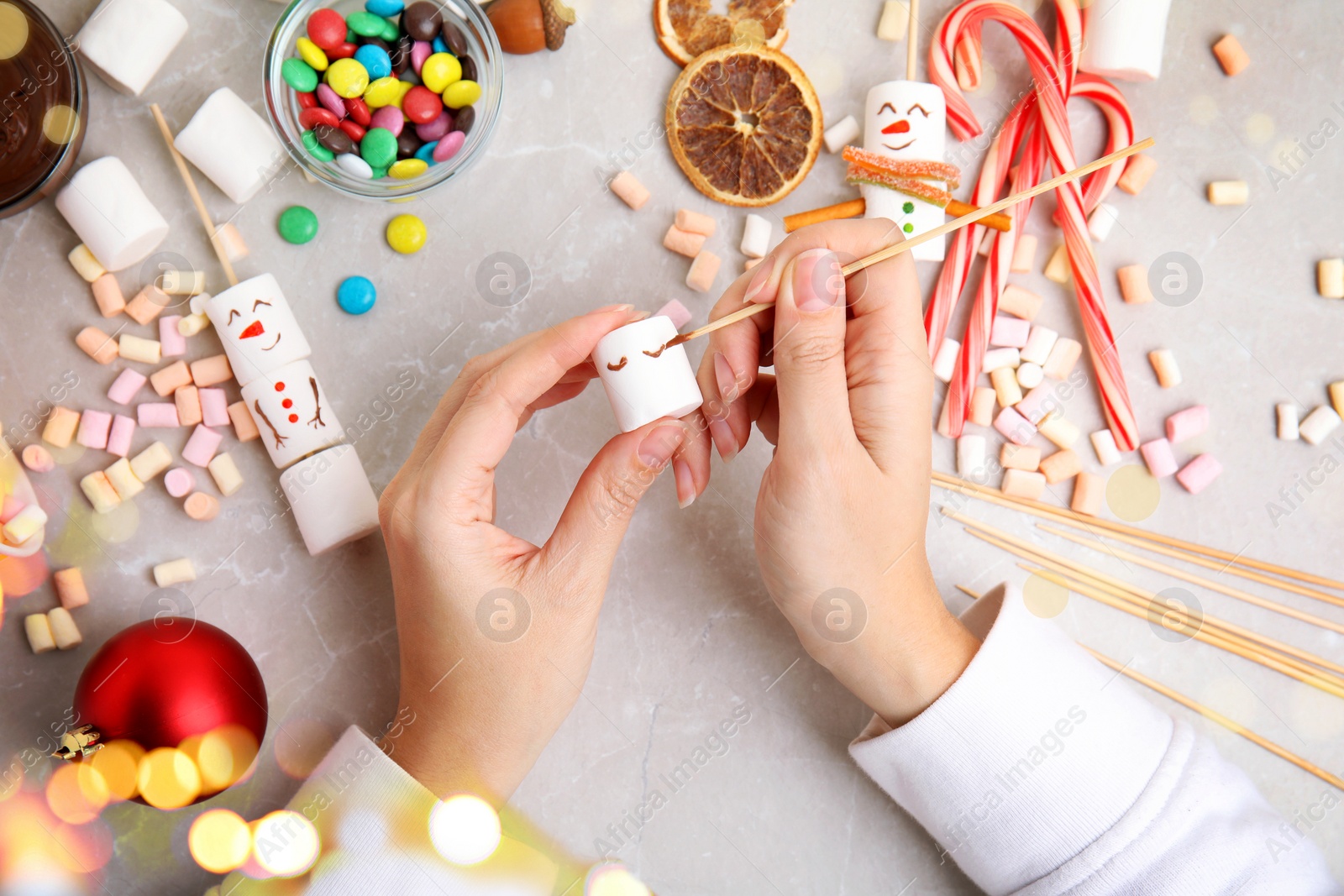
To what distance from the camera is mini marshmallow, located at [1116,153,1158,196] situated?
179 cm

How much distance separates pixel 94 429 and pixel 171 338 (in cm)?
23

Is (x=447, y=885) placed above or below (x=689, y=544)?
below

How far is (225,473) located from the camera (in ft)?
5.47

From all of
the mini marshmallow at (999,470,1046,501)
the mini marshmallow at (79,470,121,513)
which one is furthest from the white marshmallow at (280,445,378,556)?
the mini marshmallow at (999,470,1046,501)

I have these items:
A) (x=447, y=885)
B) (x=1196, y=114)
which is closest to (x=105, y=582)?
(x=447, y=885)

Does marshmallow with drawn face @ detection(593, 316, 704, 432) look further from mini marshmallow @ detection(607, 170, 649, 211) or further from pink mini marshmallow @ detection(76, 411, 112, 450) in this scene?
pink mini marshmallow @ detection(76, 411, 112, 450)

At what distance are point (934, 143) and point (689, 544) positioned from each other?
3.17 ft

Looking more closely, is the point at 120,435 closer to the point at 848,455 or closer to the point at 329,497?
the point at 329,497

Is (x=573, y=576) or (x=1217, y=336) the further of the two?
(x=1217, y=336)

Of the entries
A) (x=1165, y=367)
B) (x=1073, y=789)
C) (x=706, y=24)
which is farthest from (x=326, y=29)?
(x=1073, y=789)

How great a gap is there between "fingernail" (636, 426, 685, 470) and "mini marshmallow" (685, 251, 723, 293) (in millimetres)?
516

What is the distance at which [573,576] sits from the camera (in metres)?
→ 1.32

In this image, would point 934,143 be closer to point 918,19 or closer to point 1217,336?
point 918,19

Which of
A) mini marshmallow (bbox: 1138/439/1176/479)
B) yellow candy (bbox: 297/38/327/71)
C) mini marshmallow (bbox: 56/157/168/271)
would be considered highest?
yellow candy (bbox: 297/38/327/71)
